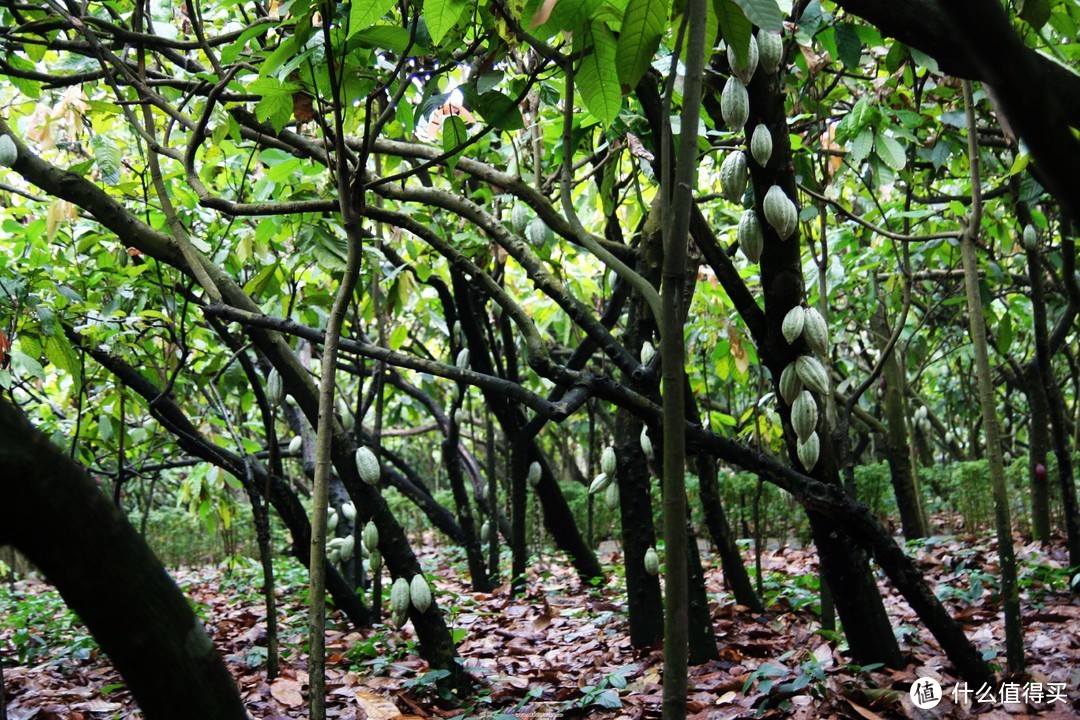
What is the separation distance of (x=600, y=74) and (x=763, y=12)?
1.35ft

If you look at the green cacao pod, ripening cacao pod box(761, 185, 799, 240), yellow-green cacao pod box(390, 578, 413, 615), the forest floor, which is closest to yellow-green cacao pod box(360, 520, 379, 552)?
yellow-green cacao pod box(390, 578, 413, 615)

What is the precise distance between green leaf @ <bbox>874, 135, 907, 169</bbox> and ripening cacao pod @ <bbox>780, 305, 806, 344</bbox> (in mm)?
774

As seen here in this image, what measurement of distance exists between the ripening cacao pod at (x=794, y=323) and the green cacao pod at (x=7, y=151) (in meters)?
2.11

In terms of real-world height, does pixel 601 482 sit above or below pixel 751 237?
below

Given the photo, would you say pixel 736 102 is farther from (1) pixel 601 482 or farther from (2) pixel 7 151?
(2) pixel 7 151

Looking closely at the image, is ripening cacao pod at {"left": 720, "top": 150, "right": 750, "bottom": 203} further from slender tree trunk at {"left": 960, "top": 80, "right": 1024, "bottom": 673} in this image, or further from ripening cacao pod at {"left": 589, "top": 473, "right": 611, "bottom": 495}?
ripening cacao pod at {"left": 589, "top": 473, "right": 611, "bottom": 495}

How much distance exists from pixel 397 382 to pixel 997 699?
3509mm

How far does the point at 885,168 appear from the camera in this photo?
2.78 metres

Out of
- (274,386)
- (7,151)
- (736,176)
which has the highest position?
(7,151)

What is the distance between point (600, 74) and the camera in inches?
58.3

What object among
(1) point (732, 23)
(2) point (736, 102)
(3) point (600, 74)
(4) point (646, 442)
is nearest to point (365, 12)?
(3) point (600, 74)

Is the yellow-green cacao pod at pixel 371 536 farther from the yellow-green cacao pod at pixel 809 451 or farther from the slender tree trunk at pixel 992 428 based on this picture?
the slender tree trunk at pixel 992 428

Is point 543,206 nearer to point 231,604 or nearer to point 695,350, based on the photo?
point 695,350

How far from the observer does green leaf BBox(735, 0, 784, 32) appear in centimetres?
111
